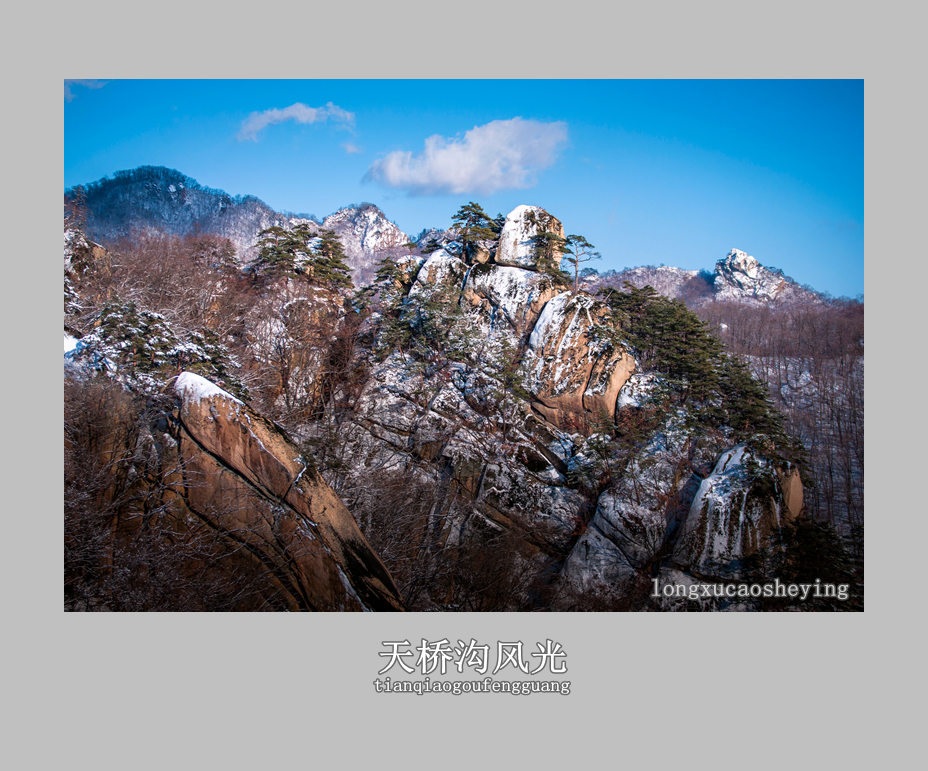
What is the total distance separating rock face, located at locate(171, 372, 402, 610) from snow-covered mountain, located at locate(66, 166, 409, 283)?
2.33 meters

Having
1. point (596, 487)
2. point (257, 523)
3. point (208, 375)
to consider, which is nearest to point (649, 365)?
point (596, 487)

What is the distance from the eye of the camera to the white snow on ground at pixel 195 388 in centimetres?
403

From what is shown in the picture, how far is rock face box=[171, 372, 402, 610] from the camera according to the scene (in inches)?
155

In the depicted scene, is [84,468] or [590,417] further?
[590,417]

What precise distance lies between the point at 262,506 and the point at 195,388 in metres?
1.15

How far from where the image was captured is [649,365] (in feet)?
15.5

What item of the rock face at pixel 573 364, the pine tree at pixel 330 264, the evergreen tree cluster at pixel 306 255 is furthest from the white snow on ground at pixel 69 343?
the rock face at pixel 573 364

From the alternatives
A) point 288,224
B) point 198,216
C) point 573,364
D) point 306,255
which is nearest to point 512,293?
point 573,364

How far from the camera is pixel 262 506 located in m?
4.01

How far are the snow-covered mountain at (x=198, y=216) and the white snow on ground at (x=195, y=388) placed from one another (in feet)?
7.46

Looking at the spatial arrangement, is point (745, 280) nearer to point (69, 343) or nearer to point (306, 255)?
point (306, 255)

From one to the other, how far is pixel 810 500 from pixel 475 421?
3.06m

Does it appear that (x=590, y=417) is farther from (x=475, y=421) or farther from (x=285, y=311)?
(x=285, y=311)

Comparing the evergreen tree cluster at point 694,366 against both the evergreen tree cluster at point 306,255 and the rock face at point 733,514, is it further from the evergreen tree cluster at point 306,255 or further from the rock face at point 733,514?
the evergreen tree cluster at point 306,255
